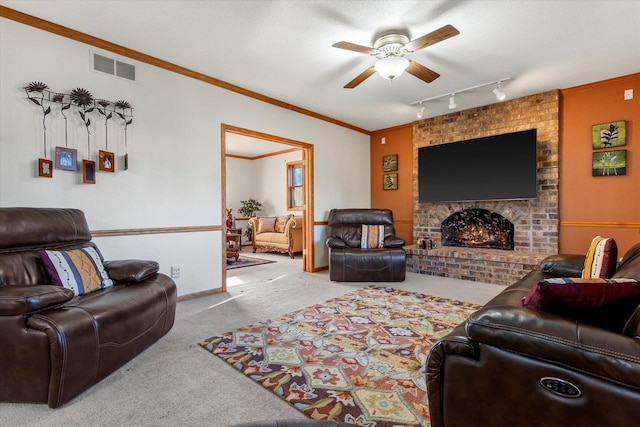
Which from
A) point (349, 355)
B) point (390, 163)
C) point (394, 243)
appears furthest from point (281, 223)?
point (349, 355)

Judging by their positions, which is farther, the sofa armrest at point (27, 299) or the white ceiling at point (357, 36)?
the white ceiling at point (357, 36)

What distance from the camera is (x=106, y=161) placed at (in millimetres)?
2900

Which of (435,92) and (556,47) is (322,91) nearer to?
(435,92)

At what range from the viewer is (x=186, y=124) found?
354 centimetres

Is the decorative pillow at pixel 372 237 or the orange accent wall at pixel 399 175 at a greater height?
the orange accent wall at pixel 399 175

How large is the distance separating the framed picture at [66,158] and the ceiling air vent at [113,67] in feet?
2.72

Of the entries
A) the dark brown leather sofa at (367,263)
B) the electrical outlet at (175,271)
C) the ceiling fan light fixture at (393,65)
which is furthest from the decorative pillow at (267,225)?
the ceiling fan light fixture at (393,65)

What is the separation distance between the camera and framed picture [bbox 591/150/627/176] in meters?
3.72

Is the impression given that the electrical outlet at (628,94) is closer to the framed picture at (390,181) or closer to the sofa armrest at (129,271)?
the framed picture at (390,181)

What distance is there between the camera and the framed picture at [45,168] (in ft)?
8.36

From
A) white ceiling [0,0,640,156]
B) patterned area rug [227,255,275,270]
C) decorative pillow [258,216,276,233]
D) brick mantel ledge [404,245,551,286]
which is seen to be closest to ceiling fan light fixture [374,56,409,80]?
white ceiling [0,0,640,156]

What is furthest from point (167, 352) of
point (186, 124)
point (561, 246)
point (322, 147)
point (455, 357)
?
point (561, 246)

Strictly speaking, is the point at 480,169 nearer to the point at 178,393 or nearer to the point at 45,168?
the point at 178,393

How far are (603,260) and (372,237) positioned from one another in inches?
121
